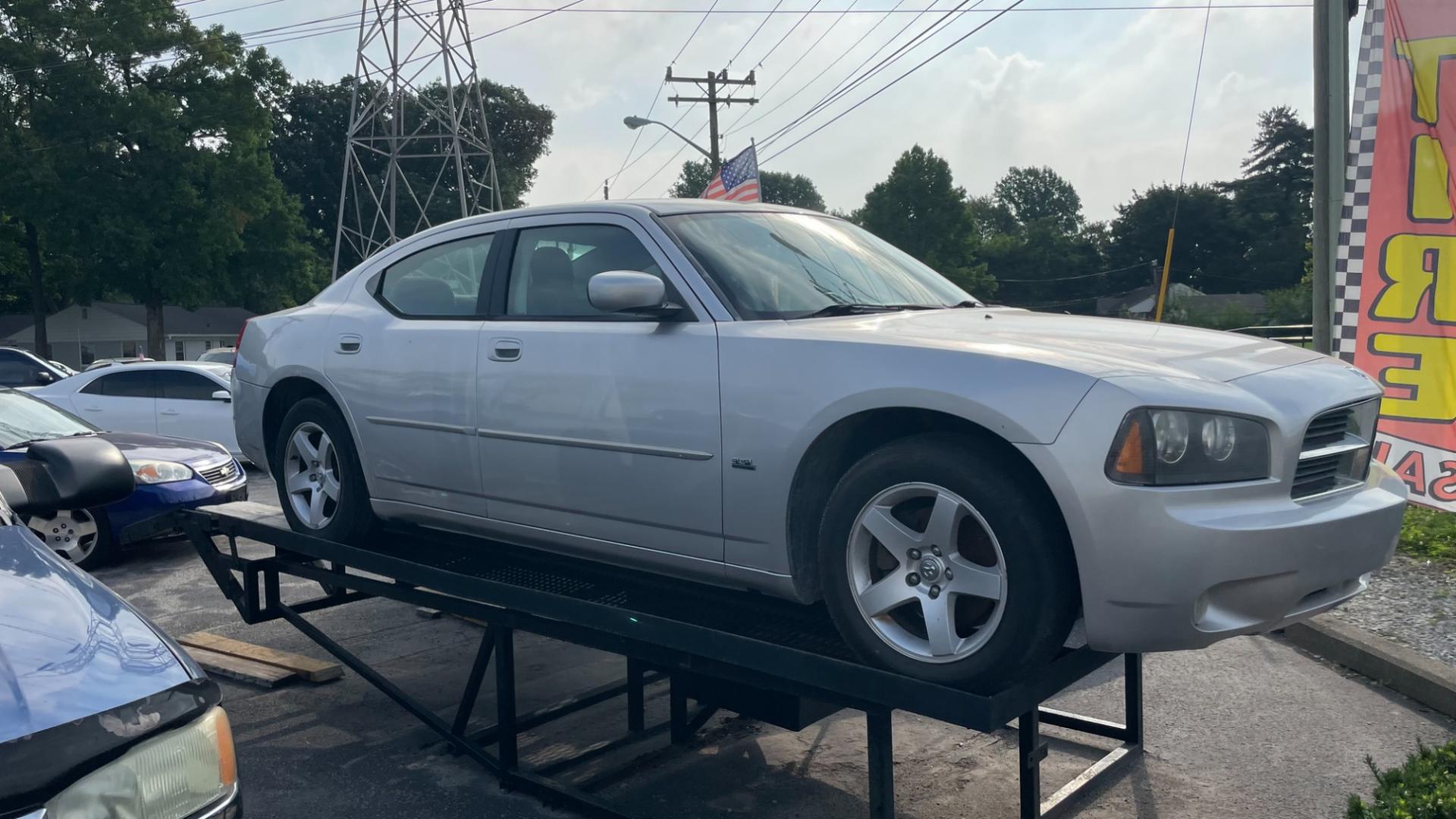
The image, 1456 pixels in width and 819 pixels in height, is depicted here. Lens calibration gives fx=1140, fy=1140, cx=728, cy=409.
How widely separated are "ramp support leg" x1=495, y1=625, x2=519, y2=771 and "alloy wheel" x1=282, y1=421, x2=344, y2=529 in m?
1.07

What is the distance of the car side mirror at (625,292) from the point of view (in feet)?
11.7

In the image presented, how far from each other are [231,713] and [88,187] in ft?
135

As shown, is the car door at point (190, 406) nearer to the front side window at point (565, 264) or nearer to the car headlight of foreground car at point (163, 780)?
the front side window at point (565, 264)

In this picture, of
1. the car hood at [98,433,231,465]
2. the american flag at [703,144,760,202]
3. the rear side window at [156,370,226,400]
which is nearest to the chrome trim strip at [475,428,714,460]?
the car hood at [98,433,231,465]

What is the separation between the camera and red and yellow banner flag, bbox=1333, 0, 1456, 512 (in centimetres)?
743

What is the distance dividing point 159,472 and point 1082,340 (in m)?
7.94

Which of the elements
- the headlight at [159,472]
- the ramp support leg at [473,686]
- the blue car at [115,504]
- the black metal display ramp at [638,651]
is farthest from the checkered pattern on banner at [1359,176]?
the headlight at [159,472]

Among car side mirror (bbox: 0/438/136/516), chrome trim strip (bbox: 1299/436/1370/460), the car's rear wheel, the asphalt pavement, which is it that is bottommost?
the asphalt pavement

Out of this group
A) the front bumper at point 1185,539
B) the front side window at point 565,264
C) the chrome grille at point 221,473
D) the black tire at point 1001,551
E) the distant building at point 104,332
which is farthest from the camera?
the distant building at point 104,332

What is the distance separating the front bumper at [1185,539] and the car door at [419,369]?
240 centimetres

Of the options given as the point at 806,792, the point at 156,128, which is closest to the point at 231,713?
the point at 806,792

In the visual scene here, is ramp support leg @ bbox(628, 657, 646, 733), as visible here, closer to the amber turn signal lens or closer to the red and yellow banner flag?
the amber turn signal lens

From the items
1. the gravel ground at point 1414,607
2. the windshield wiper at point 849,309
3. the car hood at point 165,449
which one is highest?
the windshield wiper at point 849,309

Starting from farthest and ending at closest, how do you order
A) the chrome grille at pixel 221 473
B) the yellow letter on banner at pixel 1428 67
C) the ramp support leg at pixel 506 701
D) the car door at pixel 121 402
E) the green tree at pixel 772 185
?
the green tree at pixel 772 185 < the car door at pixel 121 402 < the chrome grille at pixel 221 473 < the yellow letter on banner at pixel 1428 67 < the ramp support leg at pixel 506 701
